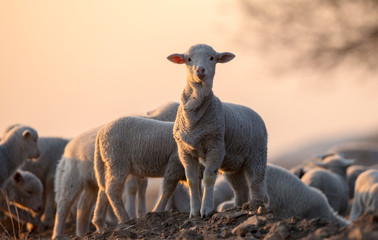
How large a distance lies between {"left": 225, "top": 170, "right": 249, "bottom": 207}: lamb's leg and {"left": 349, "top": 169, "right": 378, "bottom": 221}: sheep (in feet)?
15.9

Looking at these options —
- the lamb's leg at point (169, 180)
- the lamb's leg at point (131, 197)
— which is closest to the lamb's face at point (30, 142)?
the lamb's leg at point (131, 197)

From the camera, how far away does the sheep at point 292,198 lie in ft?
36.7

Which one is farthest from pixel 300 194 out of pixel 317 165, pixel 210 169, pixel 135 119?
pixel 317 165

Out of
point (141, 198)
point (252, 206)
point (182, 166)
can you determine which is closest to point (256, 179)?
point (182, 166)

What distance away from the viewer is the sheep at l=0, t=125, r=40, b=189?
12.9 m

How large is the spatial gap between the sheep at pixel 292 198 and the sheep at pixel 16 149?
13.1ft

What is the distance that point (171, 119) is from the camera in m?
10.8

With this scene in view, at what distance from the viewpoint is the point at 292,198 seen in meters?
11.3

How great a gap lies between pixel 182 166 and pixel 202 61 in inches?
76.1

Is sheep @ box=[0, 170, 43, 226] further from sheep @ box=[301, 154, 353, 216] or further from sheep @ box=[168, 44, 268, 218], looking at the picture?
sheep @ box=[168, 44, 268, 218]

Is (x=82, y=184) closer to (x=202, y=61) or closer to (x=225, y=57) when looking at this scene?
(x=225, y=57)

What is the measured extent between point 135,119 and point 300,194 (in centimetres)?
341

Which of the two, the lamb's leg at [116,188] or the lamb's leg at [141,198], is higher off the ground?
the lamb's leg at [116,188]

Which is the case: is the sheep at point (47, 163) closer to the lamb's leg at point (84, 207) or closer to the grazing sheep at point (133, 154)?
the lamb's leg at point (84, 207)
